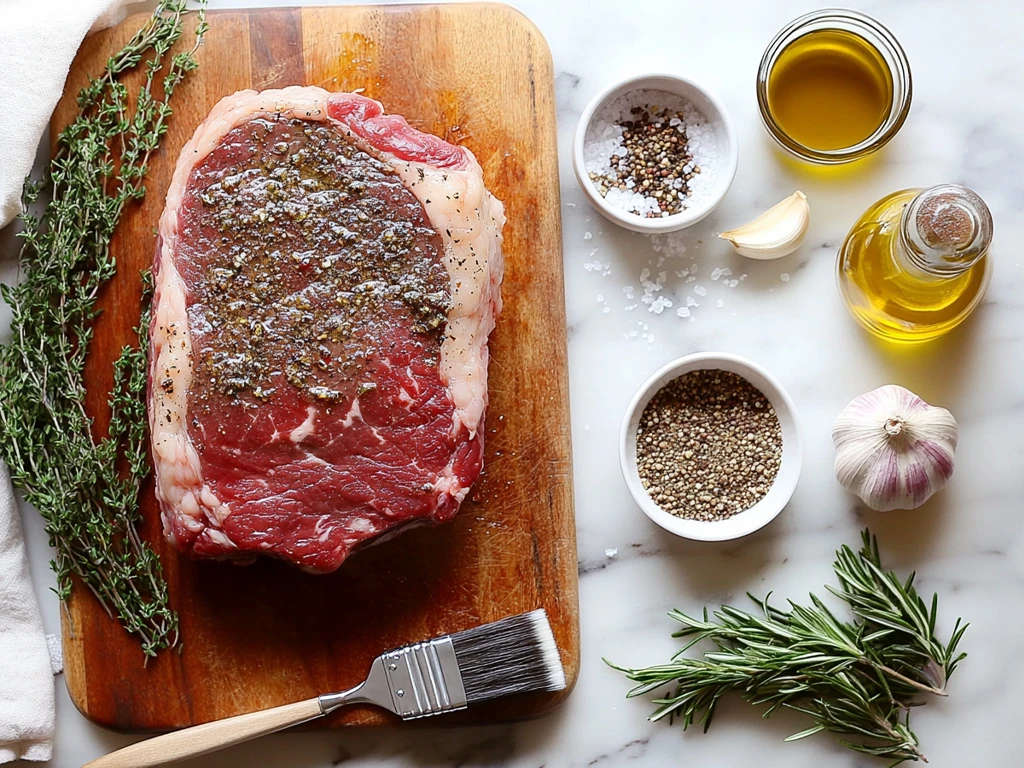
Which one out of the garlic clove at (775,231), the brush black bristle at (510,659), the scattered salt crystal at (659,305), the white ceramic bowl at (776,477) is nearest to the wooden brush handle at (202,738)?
the brush black bristle at (510,659)

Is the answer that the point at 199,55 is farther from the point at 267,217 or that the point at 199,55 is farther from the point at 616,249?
the point at 616,249

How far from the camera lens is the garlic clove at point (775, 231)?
2.55 m

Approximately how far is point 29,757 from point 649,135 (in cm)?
237

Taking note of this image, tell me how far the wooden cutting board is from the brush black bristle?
0.11 m

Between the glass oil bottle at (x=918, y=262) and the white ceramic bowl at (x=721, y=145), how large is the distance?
38 cm

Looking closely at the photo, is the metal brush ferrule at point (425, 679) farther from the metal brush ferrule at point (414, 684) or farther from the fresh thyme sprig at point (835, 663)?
the fresh thyme sprig at point (835, 663)

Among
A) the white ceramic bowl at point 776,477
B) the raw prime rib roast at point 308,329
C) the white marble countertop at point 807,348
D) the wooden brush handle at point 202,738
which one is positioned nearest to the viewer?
the raw prime rib roast at point 308,329

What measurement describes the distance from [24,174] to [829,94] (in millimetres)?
2146

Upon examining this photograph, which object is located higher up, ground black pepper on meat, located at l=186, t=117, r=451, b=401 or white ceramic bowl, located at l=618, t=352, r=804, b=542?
ground black pepper on meat, located at l=186, t=117, r=451, b=401

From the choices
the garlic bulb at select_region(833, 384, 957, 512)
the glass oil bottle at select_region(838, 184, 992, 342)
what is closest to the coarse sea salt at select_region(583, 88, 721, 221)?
the glass oil bottle at select_region(838, 184, 992, 342)

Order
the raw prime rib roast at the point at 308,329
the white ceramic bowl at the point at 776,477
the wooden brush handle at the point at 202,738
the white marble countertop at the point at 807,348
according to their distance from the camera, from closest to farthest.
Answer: the raw prime rib roast at the point at 308,329 → the wooden brush handle at the point at 202,738 → the white ceramic bowl at the point at 776,477 → the white marble countertop at the point at 807,348

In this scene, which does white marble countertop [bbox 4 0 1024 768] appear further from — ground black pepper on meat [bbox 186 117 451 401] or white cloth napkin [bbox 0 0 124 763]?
white cloth napkin [bbox 0 0 124 763]

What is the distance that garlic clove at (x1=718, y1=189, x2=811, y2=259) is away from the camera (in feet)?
8.38

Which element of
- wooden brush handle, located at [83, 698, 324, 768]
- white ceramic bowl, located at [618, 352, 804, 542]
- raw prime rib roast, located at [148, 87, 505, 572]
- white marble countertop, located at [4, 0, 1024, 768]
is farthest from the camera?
white marble countertop, located at [4, 0, 1024, 768]
